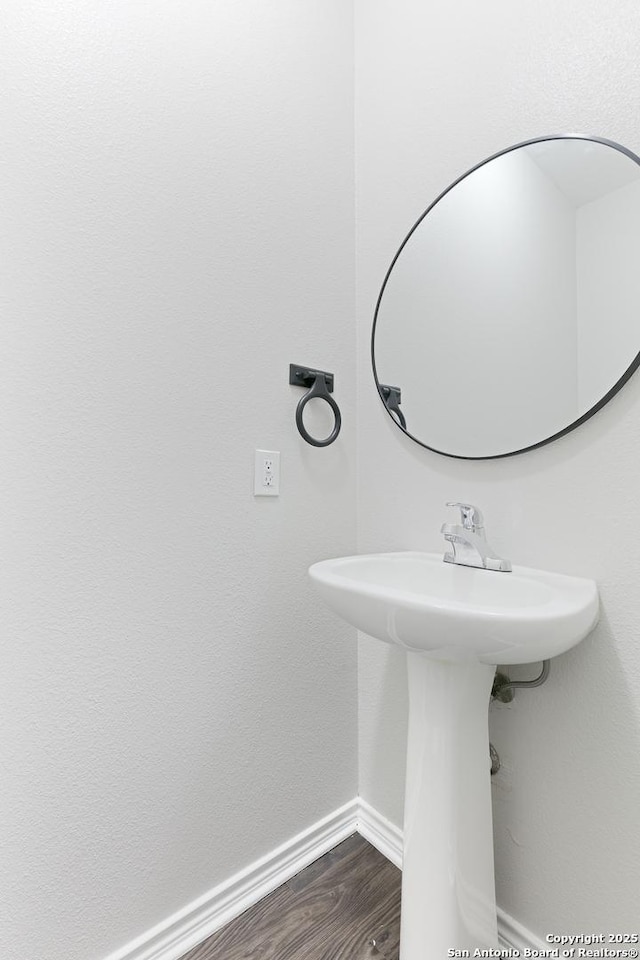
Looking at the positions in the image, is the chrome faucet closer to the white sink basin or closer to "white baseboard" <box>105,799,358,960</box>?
the white sink basin

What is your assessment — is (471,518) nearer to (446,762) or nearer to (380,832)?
(446,762)

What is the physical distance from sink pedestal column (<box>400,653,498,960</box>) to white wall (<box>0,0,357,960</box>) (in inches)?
16.6

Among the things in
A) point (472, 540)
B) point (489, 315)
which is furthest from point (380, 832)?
point (489, 315)

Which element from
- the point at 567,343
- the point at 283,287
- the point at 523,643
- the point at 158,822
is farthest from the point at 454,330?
the point at 158,822

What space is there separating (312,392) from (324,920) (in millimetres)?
1253

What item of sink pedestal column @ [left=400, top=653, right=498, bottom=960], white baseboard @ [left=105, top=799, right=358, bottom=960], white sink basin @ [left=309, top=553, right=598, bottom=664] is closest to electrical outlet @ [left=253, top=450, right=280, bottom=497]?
white sink basin @ [left=309, top=553, right=598, bottom=664]

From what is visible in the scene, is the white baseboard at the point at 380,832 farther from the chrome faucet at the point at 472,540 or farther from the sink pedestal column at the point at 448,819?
the chrome faucet at the point at 472,540

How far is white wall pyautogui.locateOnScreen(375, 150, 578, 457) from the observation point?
3.06 feet

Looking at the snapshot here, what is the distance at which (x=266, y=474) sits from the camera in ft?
3.74

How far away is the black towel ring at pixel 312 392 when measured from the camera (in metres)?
1.17

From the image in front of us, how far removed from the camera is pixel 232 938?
3.22ft

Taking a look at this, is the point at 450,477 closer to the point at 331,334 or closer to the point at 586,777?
the point at 331,334

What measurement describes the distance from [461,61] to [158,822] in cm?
190

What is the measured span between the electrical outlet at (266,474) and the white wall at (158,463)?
24 millimetres
